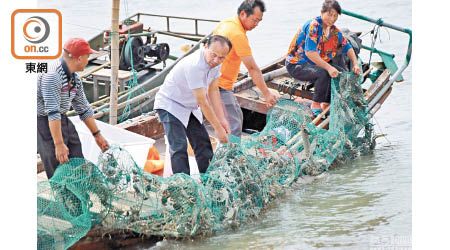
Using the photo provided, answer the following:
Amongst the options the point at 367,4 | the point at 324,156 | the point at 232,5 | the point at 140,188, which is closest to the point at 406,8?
the point at 367,4

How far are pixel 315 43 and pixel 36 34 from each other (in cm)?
413

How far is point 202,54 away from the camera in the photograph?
610cm

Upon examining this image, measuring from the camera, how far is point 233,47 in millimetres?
6871

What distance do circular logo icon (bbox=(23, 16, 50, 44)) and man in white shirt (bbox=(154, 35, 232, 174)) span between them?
1.52 m

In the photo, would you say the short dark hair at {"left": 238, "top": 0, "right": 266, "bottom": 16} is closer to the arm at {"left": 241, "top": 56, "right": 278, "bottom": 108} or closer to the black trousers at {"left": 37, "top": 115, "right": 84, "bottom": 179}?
the arm at {"left": 241, "top": 56, "right": 278, "bottom": 108}

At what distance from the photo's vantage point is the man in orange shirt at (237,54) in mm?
6793

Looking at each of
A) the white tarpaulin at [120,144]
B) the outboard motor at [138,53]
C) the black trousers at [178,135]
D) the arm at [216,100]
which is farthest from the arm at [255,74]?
the outboard motor at [138,53]

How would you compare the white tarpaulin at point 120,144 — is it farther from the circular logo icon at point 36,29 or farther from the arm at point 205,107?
the circular logo icon at point 36,29

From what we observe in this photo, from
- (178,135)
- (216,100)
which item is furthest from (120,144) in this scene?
(216,100)

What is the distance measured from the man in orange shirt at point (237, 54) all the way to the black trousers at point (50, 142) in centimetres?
179

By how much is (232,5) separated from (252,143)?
18425 millimetres

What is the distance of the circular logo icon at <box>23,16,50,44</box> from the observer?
15.5 feet
